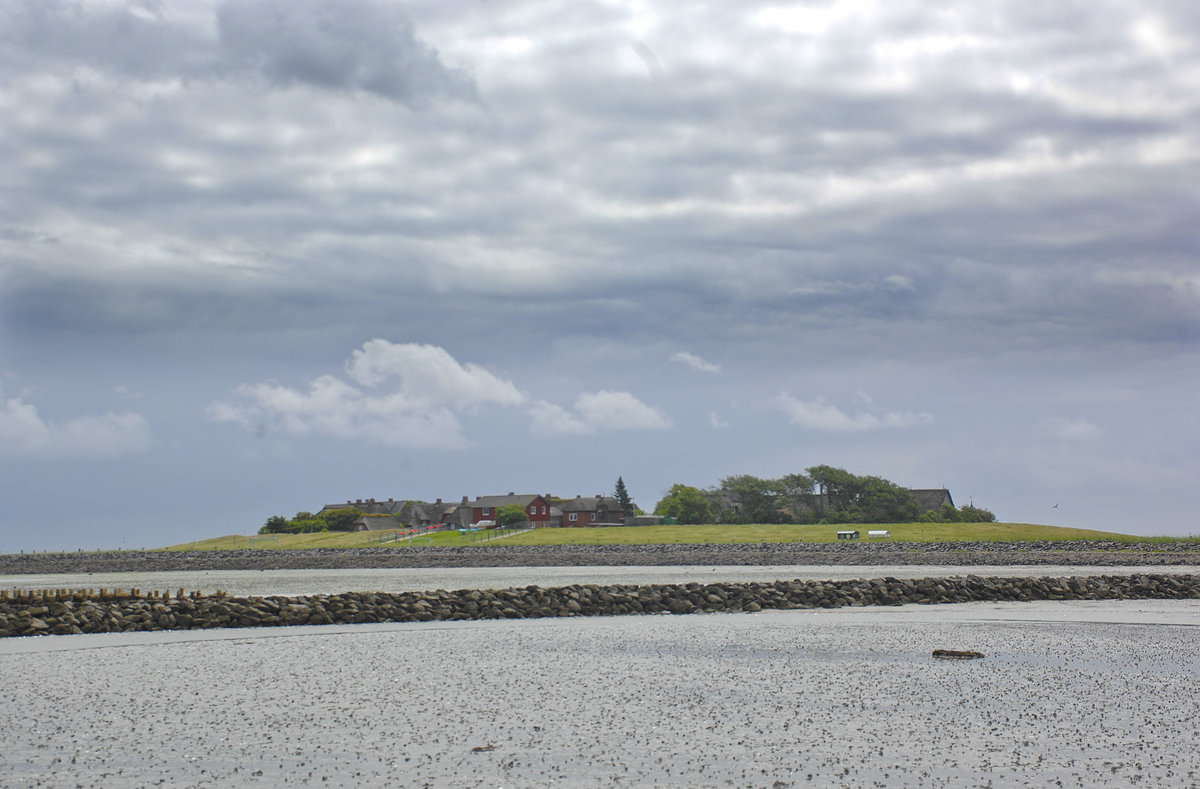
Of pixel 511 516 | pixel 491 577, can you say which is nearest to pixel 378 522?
pixel 511 516

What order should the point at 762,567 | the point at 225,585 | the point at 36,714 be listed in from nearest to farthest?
the point at 36,714 → the point at 225,585 → the point at 762,567

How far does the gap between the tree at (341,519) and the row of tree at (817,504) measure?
3632cm

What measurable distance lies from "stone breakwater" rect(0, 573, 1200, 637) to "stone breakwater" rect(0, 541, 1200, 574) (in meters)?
19.9

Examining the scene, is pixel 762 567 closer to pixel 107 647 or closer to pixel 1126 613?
pixel 1126 613

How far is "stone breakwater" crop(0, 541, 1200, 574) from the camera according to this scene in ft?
165

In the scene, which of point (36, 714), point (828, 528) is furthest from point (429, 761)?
point (828, 528)

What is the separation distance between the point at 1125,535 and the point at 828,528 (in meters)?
Answer: 24.6

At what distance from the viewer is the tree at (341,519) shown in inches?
4124

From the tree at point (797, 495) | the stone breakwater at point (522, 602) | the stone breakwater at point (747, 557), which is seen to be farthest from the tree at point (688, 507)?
the stone breakwater at point (522, 602)

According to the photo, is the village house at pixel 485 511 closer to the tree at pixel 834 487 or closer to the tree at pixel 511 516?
the tree at pixel 511 516

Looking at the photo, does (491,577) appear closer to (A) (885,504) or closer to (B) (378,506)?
(A) (885,504)

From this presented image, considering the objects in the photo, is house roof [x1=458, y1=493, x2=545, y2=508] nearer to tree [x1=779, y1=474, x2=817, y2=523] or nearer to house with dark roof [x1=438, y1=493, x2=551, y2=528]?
house with dark roof [x1=438, y1=493, x2=551, y2=528]

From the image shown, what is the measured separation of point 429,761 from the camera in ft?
28.6

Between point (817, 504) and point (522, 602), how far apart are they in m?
85.3
